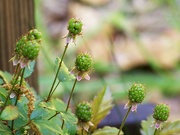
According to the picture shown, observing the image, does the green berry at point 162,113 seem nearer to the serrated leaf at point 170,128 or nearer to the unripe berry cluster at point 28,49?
the serrated leaf at point 170,128

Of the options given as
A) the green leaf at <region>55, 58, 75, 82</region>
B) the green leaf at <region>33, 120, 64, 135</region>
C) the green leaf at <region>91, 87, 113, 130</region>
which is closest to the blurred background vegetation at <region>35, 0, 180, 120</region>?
the green leaf at <region>91, 87, 113, 130</region>

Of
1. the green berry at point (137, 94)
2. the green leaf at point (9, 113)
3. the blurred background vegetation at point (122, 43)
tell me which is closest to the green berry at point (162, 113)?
the green berry at point (137, 94)

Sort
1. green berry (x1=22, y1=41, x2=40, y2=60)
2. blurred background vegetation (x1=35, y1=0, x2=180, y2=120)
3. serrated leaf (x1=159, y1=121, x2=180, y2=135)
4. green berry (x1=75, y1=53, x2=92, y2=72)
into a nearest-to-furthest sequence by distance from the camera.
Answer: green berry (x1=22, y1=41, x2=40, y2=60), green berry (x1=75, y1=53, x2=92, y2=72), serrated leaf (x1=159, y1=121, x2=180, y2=135), blurred background vegetation (x1=35, y1=0, x2=180, y2=120)

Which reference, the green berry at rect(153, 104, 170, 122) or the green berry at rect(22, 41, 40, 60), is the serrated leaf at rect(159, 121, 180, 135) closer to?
the green berry at rect(153, 104, 170, 122)

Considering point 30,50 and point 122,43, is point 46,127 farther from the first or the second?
point 122,43

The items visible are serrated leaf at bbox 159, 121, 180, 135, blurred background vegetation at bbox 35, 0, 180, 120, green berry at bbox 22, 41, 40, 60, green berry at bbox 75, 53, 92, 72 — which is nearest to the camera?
green berry at bbox 22, 41, 40, 60

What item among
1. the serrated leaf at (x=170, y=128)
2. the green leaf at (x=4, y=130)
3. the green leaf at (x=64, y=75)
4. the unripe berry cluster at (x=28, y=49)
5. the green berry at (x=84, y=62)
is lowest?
the serrated leaf at (x=170, y=128)
